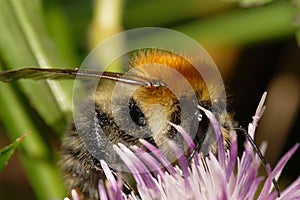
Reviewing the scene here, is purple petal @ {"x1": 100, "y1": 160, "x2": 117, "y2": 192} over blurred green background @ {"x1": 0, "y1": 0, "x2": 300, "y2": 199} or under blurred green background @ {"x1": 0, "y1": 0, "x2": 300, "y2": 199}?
under

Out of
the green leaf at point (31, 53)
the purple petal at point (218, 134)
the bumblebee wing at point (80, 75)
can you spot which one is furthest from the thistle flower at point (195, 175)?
the green leaf at point (31, 53)

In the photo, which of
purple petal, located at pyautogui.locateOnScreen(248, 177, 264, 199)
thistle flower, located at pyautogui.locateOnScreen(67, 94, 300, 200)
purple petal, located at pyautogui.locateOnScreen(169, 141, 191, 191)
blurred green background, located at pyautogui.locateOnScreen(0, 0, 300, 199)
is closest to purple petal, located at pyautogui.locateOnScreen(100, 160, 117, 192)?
thistle flower, located at pyautogui.locateOnScreen(67, 94, 300, 200)

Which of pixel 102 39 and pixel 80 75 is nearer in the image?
pixel 80 75

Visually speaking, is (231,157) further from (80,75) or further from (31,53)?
(31,53)

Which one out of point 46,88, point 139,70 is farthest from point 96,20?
point 139,70

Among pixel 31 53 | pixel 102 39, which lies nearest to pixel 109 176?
pixel 31 53

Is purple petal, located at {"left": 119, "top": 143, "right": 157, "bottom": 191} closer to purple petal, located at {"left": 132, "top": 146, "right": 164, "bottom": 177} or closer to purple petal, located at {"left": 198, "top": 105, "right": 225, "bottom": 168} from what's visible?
purple petal, located at {"left": 132, "top": 146, "right": 164, "bottom": 177}

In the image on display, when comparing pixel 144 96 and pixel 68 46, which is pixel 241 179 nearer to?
pixel 144 96
